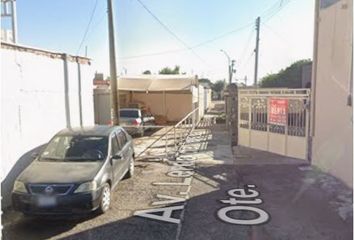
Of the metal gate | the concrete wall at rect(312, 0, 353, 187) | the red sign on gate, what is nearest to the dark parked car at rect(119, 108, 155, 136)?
the metal gate

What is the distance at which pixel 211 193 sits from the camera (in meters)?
7.91

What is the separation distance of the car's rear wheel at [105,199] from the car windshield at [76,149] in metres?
0.61

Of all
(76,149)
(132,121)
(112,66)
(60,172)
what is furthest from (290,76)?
(60,172)

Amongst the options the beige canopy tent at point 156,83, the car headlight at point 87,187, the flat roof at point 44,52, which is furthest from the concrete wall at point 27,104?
the beige canopy tent at point 156,83

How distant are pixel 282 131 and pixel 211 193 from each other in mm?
5270

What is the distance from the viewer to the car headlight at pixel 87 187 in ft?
20.0

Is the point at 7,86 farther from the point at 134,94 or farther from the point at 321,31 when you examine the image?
the point at 134,94

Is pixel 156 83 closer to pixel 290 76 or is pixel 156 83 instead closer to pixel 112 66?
pixel 112 66

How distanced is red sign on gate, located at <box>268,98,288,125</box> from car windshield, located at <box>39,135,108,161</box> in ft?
21.5

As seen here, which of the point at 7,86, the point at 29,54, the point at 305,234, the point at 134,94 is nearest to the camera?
the point at 305,234

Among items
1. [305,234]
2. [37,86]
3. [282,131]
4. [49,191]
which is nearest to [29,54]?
[37,86]

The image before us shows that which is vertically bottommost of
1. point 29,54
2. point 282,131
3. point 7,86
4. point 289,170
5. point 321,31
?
point 289,170

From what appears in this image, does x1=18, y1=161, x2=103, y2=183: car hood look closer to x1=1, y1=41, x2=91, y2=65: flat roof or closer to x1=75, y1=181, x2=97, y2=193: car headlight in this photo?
x1=75, y1=181, x2=97, y2=193: car headlight

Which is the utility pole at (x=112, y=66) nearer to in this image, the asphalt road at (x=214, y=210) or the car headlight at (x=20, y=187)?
the asphalt road at (x=214, y=210)
